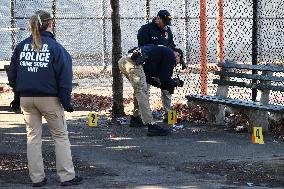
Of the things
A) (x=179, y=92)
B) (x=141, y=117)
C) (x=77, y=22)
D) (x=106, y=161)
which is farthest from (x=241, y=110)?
(x=77, y=22)

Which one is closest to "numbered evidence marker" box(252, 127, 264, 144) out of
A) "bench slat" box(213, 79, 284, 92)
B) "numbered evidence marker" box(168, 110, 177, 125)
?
"bench slat" box(213, 79, 284, 92)

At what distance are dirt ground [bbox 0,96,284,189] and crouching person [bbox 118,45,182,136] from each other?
305 mm

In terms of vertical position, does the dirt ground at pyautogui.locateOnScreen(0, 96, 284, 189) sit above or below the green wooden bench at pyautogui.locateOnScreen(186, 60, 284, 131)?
below

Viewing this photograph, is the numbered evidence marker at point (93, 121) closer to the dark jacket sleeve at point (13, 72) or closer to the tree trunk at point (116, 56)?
the tree trunk at point (116, 56)

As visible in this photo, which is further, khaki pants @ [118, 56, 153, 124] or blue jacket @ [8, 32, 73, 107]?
khaki pants @ [118, 56, 153, 124]

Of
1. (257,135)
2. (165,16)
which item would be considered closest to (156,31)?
(165,16)

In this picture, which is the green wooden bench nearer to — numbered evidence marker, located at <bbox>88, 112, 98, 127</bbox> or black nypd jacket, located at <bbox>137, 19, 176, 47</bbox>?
black nypd jacket, located at <bbox>137, 19, 176, 47</bbox>

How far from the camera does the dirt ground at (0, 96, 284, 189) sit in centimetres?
819

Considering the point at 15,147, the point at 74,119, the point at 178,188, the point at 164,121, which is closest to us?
the point at 178,188

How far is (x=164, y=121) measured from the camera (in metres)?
13.1

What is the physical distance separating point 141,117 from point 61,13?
17826 millimetres

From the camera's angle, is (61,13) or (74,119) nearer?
(74,119)

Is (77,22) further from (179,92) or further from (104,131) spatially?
(104,131)

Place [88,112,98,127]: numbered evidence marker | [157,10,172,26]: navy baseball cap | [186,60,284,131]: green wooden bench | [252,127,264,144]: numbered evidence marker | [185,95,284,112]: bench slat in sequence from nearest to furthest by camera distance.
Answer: [252,127,264,144]: numbered evidence marker, [185,95,284,112]: bench slat, [186,60,284,131]: green wooden bench, [157,10,172,26]: navy baseball cap, [88,112,98,127]: numbered evidence marker
